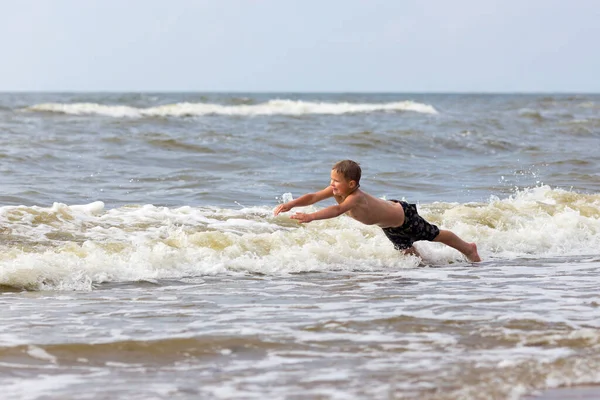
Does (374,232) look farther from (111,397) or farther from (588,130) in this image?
(588,130)

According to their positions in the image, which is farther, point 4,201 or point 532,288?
point 4,201

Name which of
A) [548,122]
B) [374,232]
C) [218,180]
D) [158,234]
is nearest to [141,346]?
[158,234]

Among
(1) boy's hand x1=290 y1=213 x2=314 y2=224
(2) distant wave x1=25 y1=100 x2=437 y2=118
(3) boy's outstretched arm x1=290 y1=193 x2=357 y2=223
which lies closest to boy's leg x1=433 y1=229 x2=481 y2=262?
(3) boy's outstretched arm x1=290 y1=193 x2=357 y2=223

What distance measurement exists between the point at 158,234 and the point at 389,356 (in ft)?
14.4

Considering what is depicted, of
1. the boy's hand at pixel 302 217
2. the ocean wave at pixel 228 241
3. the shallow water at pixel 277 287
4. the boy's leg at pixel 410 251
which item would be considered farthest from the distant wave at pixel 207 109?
the boy's hand at pixel 302 217

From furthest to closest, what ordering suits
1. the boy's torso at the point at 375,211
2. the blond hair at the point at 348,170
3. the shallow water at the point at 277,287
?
1. the boy's torso at the point at 375,211
2. the blond hair at the point at 348,170
3. the shallow water at the point at 277,287

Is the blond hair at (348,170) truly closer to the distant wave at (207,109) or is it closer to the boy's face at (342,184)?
the boy's face at (342,184)

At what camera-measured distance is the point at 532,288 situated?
655cm

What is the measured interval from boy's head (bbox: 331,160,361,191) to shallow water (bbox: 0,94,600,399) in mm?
751

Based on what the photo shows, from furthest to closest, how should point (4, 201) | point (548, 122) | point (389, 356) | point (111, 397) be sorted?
point (548, 122) → point (4, 201) → point (389, 356) → point (111, 397)

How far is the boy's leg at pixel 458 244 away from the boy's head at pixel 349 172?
1004 mm

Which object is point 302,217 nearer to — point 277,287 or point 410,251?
point 277,287

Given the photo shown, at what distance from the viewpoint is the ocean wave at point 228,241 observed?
713 cm

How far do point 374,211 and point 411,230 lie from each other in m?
0.43
